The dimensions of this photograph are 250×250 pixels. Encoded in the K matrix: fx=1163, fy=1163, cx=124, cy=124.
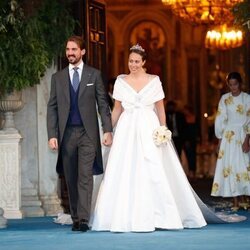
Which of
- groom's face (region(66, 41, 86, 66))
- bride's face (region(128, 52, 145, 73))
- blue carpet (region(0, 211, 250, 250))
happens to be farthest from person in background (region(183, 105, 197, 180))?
groom's face (region(66, 41, 86, 66))

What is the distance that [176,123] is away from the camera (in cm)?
2472

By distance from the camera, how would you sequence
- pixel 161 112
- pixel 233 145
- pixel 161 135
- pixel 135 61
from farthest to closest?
pixel 233 145 → pixel 161 112 → pixel 135 61 → pixel 161 135

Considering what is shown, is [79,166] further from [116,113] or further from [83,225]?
[116,113]

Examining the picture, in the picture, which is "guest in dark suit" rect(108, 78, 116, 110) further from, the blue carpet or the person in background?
the person in background

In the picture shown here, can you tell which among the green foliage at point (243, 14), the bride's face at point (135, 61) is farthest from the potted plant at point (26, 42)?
the green foliage at point (243, 14)

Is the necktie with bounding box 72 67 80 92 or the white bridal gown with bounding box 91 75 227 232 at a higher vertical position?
the necktie with bounding box 72 67 80 92

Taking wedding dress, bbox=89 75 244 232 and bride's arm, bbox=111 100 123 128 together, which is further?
bride's arm, bbox=111 100 123 128

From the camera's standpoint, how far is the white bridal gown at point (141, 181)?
12.9 m

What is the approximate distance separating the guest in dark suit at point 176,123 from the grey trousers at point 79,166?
451 inches

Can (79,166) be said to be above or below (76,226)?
above

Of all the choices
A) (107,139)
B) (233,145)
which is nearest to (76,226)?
(107,139)

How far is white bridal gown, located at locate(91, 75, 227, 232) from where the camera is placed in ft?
42.2

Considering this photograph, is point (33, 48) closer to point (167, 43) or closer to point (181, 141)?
point (181, 141)

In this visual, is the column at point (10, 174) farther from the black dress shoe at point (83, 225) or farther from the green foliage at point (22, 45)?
the black dress shoe at point (83, 225)
